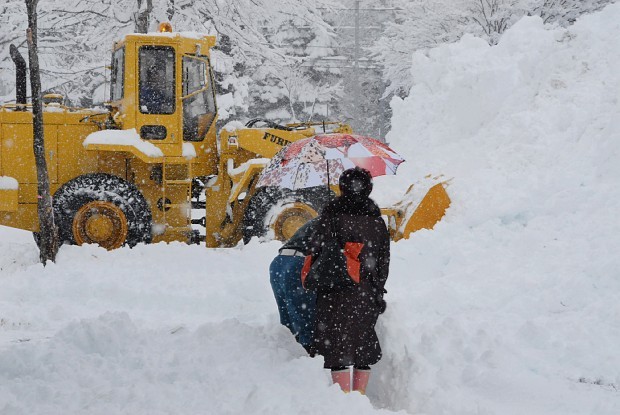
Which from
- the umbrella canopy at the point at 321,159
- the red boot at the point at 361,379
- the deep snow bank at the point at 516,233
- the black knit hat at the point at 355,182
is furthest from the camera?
the umbrella canopy at the point at 321,159

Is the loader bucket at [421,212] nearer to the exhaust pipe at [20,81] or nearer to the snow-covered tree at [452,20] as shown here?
the exhaust pipe at [20,81]

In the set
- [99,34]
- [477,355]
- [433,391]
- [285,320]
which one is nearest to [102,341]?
[285,320]

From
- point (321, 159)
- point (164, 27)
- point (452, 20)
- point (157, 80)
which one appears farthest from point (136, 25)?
point (452, 20)

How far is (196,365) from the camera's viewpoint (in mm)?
5027

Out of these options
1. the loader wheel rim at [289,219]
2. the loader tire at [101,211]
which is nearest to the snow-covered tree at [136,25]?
the loader tire at [101,211]

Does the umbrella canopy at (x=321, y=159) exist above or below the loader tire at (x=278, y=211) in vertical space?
above

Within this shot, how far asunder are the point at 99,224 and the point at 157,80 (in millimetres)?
2067

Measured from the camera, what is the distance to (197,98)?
37.3 ft

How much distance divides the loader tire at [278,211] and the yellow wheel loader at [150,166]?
1 cm

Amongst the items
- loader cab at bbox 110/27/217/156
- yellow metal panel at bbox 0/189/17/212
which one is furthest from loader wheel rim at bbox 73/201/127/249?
loader cab at bbox 110/27/217/156

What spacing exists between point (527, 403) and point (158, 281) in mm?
4962

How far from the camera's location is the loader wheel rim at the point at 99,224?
10.6 meters

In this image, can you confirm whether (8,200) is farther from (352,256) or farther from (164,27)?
(352,256)

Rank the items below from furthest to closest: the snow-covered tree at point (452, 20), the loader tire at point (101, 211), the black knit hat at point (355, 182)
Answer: the snow-covered tree at point (452, 20)
the loader tire at point (101, 211)
the black knit hat at point (355, 182)
